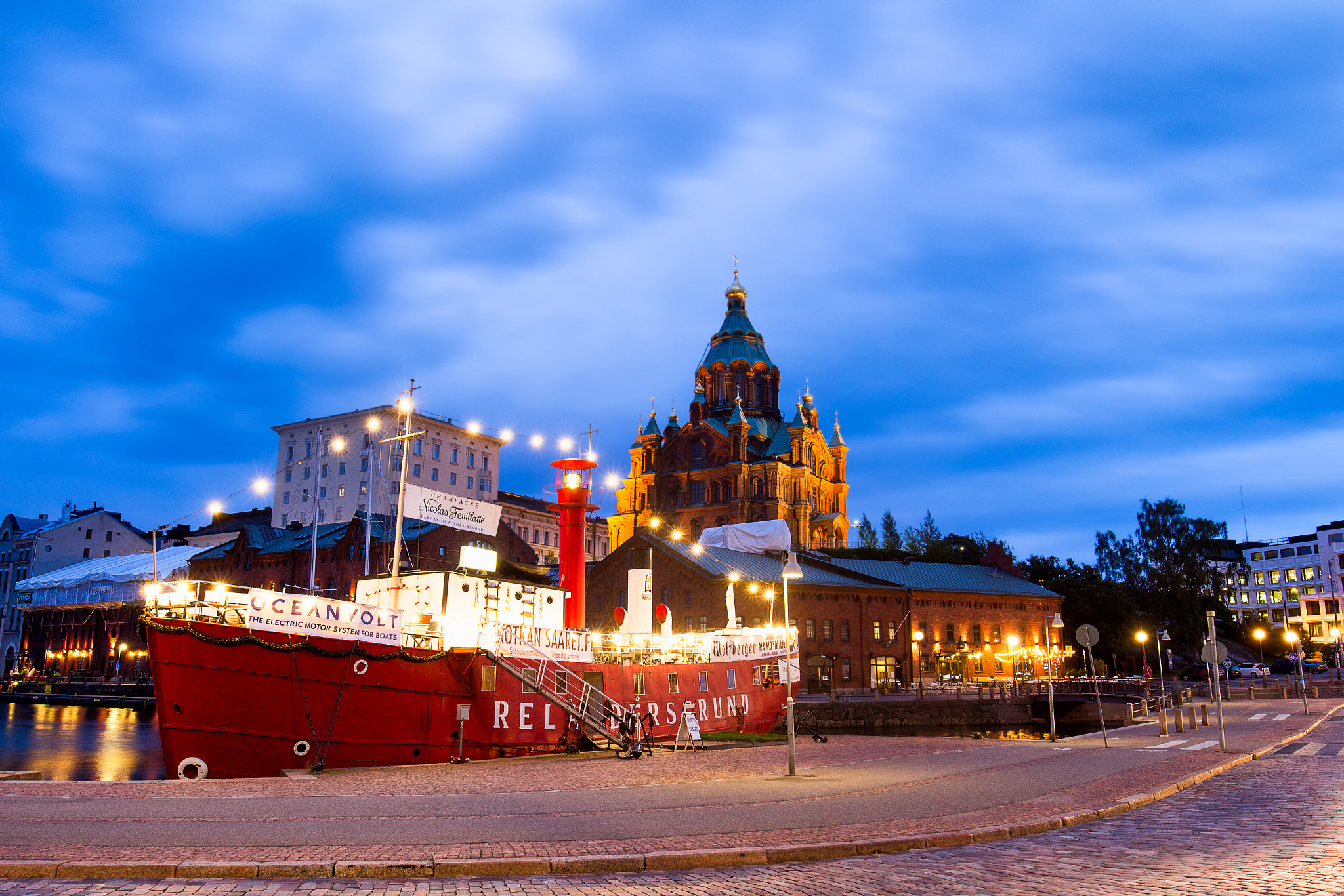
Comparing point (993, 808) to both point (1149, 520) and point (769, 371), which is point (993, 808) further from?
point (769, 371)

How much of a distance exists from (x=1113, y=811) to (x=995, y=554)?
289 feet

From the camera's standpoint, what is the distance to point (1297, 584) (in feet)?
468

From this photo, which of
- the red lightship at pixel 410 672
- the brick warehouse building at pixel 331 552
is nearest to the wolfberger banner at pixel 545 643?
the red lightship at pixel 410 672

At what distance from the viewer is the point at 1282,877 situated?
9.34 m

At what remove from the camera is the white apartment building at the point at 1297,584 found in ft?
444

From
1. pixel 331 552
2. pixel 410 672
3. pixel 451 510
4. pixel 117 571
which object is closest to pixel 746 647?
pixel 451 510

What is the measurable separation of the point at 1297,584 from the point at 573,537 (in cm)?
14677

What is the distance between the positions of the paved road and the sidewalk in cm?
28

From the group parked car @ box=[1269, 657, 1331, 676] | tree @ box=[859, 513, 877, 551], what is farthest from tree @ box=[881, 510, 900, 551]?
parked car @ box=[1269, 657, 1331, 676]

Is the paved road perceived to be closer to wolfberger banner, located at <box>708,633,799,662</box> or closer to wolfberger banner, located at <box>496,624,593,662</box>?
wolfberger banner, located at <box>496,624,593,662</box>

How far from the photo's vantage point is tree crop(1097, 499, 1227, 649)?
3816 inches

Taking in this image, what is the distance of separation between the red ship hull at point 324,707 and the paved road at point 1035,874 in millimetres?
13120

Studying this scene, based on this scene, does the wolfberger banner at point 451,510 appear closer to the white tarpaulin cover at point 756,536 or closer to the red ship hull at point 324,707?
the red ship hull at point 324,707

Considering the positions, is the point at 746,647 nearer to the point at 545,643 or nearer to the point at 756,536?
the point at 545,643
